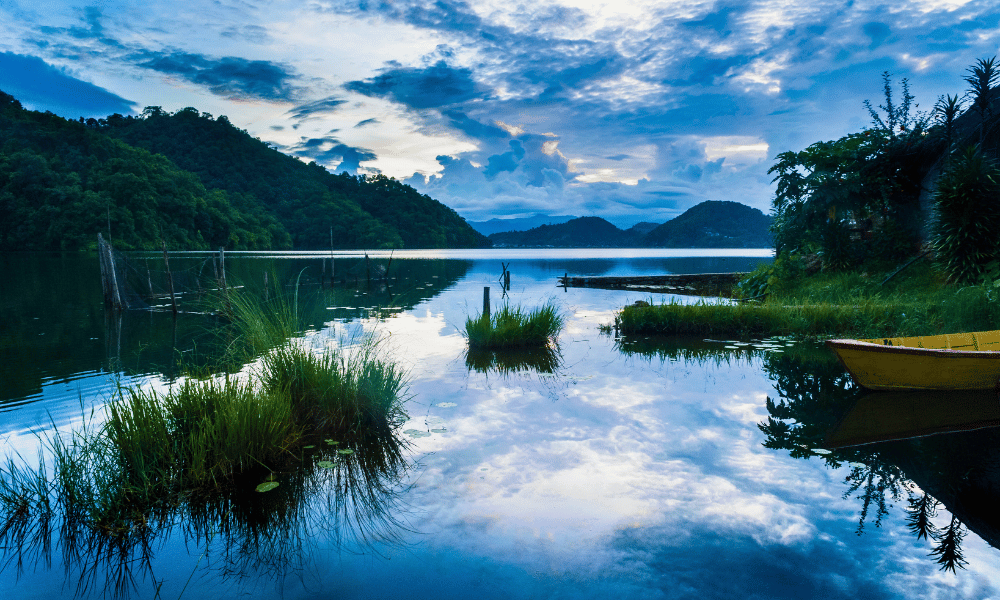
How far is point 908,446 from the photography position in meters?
5.84

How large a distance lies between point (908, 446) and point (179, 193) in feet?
287

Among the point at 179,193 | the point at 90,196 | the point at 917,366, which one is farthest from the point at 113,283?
the point at 179,193

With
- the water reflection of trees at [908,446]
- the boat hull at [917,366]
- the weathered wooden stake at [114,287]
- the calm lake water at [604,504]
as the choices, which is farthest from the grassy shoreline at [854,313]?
the weathered wooden stake at [114,287]

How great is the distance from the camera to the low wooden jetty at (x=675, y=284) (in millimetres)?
27203

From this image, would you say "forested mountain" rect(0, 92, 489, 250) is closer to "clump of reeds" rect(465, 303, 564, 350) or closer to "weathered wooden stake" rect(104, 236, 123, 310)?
"weathered wooden stake" rect(104, 236, 123, 310)

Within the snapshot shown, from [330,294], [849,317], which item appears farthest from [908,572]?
[330,294]

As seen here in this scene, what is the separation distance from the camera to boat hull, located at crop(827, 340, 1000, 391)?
287 inches

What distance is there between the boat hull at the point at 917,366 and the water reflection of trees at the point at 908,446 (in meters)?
0.19

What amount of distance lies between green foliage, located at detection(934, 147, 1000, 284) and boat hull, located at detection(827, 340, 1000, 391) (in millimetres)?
7545

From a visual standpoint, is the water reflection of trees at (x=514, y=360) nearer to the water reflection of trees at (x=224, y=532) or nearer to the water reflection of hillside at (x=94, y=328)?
the water reflection of hillside at (x=94, y=328)

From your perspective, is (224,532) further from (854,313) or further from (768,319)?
(854,313)

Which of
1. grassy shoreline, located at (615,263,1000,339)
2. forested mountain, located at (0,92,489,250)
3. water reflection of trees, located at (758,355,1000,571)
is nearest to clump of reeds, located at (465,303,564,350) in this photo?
grassy shoreline, located at (615,263,1000,339)

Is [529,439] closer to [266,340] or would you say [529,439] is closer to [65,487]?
[266,340]

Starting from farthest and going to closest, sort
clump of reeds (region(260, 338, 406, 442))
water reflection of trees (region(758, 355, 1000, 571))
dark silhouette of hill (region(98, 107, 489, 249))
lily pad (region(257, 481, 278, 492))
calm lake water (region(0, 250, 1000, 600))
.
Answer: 1. dark silhouette of hill (region(98, 107, 489, 249))
2. clump of reeds (region(260, 338, 406, 442))
3. lily pad (region(257, 481, 278, 492))
4. water reflection of trees (region(758, 355, 1000, 571))
5. calm lake water (region(0, 250, 1000, 600))
